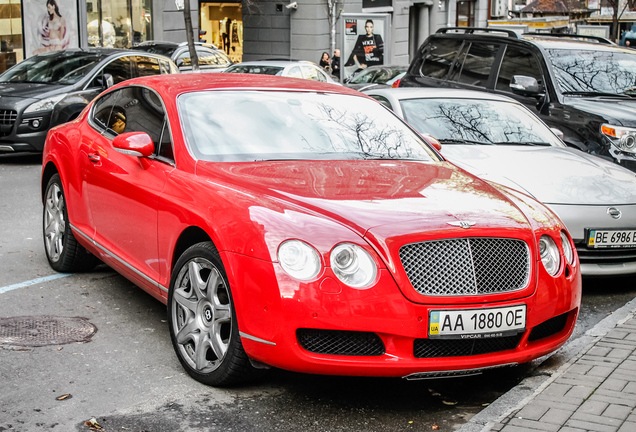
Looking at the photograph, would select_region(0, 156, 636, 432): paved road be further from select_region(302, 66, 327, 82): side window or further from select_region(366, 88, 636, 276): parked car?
select_region(302, 66, 327, 82): side window

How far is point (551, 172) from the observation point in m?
7.03

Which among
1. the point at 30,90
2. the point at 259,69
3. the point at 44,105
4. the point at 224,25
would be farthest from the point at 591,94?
the point at 224,25

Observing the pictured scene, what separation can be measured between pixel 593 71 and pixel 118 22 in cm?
1929

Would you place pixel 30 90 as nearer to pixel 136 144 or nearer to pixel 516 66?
pixel 516 66

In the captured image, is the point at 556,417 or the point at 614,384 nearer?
the point at 556,417

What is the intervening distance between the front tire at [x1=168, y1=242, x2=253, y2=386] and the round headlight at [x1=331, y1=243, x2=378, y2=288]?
59 cm

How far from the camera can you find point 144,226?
5227 millimetres

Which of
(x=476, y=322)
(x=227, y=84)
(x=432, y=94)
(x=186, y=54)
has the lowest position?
(x=476, y=322)

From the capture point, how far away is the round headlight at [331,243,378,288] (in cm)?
→ 398

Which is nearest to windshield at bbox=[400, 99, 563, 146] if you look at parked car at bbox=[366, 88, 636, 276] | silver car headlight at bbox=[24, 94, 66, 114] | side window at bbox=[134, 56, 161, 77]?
parked car at bbox=[366, 88, 636, 276]

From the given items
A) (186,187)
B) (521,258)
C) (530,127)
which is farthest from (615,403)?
(530,127)

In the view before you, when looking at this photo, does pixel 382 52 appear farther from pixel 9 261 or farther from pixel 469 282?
pixel 469 282

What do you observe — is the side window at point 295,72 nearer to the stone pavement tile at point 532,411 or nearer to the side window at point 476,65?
the side window at point 476,65

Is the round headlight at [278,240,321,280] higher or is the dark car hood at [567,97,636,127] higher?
the dark car hood at [567,97,636,127]
